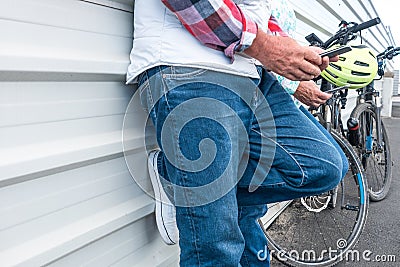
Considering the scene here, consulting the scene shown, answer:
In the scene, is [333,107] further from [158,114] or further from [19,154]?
[19,154]

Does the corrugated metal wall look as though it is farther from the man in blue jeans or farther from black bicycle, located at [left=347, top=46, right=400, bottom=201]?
black bicycle, located at [left=347, top=46, right=400, bottom=201]

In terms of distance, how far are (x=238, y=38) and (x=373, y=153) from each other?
8.29 feet

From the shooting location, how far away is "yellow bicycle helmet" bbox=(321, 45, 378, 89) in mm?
2238

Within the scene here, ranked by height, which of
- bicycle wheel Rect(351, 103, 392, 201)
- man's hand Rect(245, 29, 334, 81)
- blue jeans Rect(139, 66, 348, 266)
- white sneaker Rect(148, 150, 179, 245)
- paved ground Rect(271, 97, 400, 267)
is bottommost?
paved ground Rect(271, 97, 400, 267)

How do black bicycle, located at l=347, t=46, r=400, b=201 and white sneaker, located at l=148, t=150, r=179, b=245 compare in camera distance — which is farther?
black bicycle, located at l=347, t=46, r=400, b=201

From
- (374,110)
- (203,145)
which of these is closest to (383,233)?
(374,110)

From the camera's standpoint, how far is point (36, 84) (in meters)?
0.84

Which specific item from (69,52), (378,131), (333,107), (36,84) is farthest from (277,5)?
(378,131)

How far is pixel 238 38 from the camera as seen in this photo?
912mm

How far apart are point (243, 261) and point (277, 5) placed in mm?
892

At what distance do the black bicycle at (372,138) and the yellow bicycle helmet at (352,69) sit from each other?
0.53m

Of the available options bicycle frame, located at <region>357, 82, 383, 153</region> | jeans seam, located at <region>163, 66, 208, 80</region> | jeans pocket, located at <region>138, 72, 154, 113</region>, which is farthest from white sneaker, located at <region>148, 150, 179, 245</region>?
bicycle frame, located at <region>357, 82, 383, 153</region>

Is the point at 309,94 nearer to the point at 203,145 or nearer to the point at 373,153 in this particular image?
the point at 203,145

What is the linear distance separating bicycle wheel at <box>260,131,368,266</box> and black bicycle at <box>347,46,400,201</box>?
1.51ft
